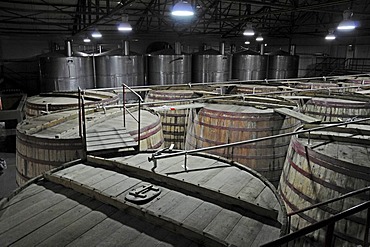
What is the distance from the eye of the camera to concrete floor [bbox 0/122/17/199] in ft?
25.9

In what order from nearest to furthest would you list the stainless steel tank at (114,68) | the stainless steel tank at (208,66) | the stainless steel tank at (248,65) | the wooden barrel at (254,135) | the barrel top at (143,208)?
1. the barrel top at (143,208)
2. the wooden barrel at (254,135)
3. the stainless steel tank at (114,68)
4. the stainless steel tank at (208,66)
5. the stainless steel tank at (248,65)

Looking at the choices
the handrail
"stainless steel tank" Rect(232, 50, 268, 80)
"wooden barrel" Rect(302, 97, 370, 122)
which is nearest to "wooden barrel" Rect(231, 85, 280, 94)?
"wooden barrel" Rect(302, 97, 370, 122)

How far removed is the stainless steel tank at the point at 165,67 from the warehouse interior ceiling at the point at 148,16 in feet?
7.07

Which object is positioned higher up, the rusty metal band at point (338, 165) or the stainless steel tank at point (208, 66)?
the stainless steel tank at point (208, 66)

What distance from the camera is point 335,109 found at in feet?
21.9

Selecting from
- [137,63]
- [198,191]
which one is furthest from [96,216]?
[137,63]

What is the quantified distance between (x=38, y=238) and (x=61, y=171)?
1.25 metres

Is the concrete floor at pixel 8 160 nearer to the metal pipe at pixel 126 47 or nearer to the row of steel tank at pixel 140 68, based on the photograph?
the row of steel tank at pixel 140 68

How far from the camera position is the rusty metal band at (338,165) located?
3.28 m

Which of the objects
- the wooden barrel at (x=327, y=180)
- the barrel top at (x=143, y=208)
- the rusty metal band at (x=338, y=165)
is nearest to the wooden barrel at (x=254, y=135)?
the wooden barrel at (x=327, y=180)

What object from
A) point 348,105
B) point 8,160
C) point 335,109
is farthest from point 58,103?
point 348,105

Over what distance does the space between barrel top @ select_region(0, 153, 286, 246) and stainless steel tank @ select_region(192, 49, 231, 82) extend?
1388 centimetres

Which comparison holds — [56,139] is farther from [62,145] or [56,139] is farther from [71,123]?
[71,123]

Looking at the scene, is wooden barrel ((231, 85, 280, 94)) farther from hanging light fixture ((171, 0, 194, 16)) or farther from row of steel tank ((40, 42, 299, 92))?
row of steel tank ((40, 42, 299, 92))
